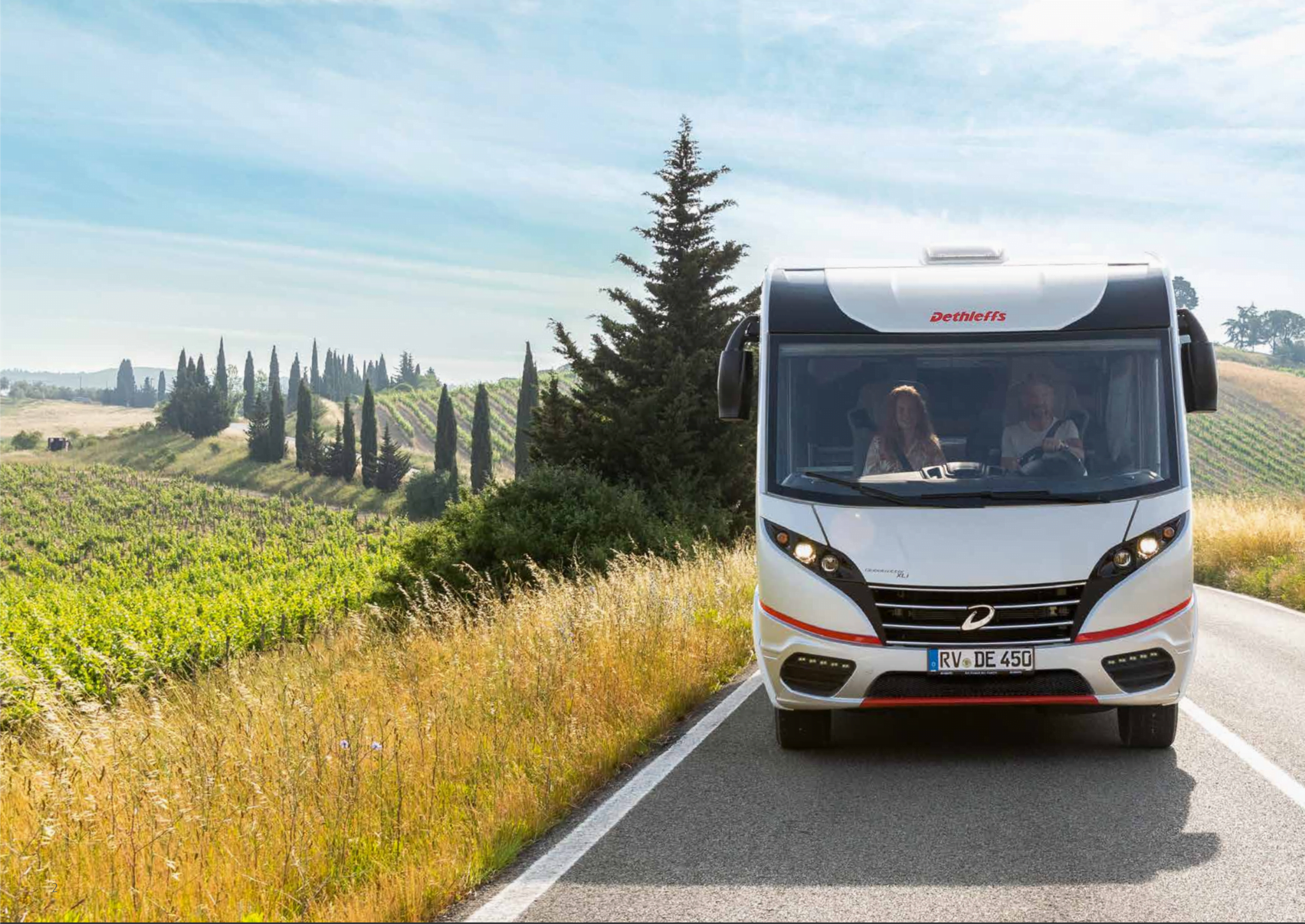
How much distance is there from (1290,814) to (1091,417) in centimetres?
218

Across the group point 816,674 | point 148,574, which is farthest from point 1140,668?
point 148,574

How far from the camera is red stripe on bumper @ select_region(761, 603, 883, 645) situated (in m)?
5.91

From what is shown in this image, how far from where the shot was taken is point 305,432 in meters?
119

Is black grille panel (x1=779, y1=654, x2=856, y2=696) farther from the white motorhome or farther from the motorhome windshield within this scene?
the motorhome windshield

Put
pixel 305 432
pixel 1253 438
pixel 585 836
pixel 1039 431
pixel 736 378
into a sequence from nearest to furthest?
pixel 585 836
pixel 1039 431
pixel 736 378
pixel 1253 438
pixel 305 432

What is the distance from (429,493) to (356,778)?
93.2m

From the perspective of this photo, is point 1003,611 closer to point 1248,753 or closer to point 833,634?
point 833,634

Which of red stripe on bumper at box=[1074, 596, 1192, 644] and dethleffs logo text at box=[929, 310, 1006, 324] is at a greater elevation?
dethleffs logo text at box=[929, 310, 1006, 324]

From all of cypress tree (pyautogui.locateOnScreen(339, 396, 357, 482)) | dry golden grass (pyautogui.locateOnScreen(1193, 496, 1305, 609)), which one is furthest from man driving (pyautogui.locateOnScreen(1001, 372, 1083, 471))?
cypress tree (pyautogui.locateOnScreen(339, 396, 357, 482))

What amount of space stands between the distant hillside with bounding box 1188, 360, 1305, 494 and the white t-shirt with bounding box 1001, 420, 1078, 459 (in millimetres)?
75728

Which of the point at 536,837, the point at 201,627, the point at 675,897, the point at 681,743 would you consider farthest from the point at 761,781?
the point at 201,627

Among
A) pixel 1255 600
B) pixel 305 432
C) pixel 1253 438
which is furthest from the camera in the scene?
pixel 305 432

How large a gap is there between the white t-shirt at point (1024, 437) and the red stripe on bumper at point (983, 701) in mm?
1290

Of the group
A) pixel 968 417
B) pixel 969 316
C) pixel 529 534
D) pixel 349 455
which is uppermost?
pixel 969 316
